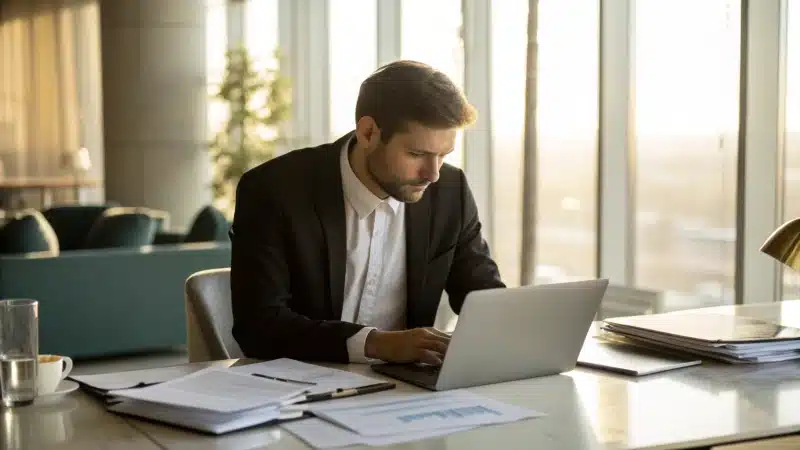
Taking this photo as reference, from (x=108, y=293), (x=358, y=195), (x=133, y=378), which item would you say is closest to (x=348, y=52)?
(x=108, y=293)

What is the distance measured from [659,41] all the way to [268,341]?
3.46 meters

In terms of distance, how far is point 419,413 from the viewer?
1746 mm

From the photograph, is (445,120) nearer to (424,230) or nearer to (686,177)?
(424,230)

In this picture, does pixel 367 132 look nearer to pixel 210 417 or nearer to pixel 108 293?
pixel 210 417

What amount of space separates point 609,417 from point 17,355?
39.7 inches

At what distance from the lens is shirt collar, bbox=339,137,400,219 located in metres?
2.65

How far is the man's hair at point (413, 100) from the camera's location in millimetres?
2445

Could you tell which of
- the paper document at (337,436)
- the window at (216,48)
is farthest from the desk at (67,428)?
the window at (216,48)

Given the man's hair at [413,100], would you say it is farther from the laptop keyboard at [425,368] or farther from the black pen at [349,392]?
the black pen at [349,392]

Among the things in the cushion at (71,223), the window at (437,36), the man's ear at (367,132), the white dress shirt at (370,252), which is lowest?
the cushion at (71,223)

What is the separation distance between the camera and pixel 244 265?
244 centimetres

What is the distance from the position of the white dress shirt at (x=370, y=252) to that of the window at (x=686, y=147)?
2.27m

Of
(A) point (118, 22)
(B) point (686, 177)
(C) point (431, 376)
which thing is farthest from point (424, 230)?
(A) point (118, 22)

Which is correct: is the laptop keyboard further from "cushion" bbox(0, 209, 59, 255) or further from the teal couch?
"cushion" bbox(0, 209, 59, 255)
